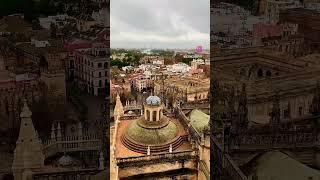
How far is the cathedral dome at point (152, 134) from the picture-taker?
33.2 ft

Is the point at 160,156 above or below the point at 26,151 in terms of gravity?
below

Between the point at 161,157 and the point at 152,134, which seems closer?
the point at 161,157

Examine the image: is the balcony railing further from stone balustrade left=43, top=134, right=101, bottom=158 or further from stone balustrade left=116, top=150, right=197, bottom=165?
stone balustrade left=43, top=134, right=101, bottom=158

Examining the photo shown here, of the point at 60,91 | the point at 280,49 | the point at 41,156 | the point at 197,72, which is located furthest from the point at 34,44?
the point at 197,72

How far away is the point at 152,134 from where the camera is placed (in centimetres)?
1030

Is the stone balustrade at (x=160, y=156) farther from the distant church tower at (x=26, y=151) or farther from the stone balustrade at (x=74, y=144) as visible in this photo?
the distant church tower at (x=26, y=151)

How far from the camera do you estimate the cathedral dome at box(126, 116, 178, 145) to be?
33.2 feet

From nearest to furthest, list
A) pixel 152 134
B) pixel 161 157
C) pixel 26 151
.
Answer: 1. pixel 26 151
2. pixel 161 157
3. pixel 152 134

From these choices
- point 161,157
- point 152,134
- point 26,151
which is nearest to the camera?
point 26,151

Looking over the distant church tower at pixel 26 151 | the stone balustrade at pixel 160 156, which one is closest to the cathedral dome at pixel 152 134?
the stone balustrade at pixel 160 156

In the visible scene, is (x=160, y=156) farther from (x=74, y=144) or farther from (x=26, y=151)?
(x=26, y=151)

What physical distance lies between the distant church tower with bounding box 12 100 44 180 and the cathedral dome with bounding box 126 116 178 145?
488cm

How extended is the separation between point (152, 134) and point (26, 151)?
525 centimetres

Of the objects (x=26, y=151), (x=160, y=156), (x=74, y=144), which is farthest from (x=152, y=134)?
(x=26, y=151)
